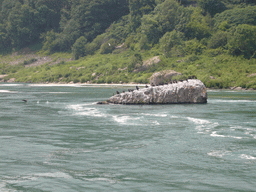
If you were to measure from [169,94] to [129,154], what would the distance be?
72.1 feet

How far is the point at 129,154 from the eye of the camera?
47.0 feet

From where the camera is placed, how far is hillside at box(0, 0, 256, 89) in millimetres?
82750

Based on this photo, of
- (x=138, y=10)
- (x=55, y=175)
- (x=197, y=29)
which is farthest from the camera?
(x=138, y=10)

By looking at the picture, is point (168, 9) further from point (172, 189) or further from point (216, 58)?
point (172, 189)

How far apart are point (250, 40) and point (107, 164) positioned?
77.6 m

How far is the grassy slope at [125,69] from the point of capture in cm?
6988

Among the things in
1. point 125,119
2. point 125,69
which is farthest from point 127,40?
point 125,119

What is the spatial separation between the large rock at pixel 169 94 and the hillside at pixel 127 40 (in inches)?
1195

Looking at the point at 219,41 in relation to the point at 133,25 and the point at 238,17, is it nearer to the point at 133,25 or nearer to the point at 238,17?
the point at 238,17

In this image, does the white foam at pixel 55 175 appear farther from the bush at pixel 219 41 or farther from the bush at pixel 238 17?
the bush at pixel 238 17

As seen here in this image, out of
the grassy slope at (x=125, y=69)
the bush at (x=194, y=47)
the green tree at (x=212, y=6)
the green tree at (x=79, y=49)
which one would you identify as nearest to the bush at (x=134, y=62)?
the grassy slope at (x=125, y=69)

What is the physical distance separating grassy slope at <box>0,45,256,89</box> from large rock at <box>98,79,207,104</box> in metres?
30.1

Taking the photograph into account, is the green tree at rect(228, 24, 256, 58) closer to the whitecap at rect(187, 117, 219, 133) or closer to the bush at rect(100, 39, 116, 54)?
the bush at rect(100, 39, 116, 54)

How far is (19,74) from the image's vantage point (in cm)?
13262
